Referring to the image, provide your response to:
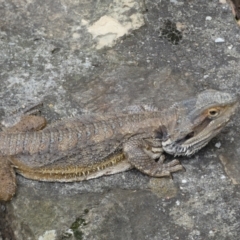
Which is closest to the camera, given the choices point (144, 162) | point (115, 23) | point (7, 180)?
point (7, 180)

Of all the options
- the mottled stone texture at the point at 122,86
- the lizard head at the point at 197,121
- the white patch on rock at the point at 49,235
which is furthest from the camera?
the lizard head at the point at 197,121

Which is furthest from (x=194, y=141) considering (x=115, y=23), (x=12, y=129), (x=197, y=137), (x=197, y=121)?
(x=115, y=23)

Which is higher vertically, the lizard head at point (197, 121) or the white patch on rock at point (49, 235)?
the lizard head at point (197, 121)

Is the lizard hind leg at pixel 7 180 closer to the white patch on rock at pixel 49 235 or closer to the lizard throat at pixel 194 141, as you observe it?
the white patch on rock at pixel 49 235

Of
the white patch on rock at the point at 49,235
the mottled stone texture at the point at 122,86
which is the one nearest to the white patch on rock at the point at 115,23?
the mottled stone texture at the point at 122,86

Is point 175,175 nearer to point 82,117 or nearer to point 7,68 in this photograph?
point 82,117

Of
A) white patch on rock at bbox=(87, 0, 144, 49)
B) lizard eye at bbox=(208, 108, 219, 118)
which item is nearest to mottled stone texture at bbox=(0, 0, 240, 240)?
white patch on rock at bbox=(87, 0, 144, 49)

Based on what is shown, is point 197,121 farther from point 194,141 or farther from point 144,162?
point 144,162
